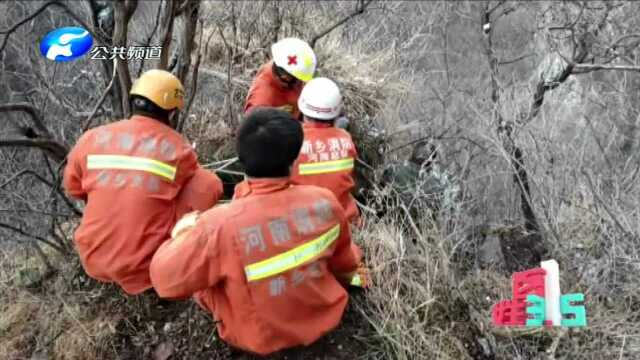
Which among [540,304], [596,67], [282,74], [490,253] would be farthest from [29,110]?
[596,67]

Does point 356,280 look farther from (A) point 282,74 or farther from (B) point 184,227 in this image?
(A) point 282,74

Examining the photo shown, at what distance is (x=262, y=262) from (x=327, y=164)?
1332 millimetres

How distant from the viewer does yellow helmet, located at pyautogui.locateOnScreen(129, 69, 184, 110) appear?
2.55 meters

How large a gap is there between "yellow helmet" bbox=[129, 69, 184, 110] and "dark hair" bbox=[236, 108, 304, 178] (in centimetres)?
85

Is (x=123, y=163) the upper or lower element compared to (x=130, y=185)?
upper

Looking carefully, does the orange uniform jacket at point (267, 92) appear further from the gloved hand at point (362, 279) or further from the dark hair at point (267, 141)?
the dark hair at point (267, 141)

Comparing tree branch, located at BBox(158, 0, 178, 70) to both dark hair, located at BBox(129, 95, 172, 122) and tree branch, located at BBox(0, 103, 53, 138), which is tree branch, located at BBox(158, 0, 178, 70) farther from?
tree branch, located at BBox(0, 103, 53, 138)

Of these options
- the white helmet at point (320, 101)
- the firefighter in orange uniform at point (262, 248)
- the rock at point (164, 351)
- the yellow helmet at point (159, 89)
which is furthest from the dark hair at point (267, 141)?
the white helmet at point (320, 101)

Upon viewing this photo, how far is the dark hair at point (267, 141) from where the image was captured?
1877 mm

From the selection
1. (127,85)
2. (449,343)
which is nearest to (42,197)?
(127,85)

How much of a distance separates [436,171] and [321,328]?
2.08 m

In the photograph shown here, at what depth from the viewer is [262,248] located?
1907 millimetres

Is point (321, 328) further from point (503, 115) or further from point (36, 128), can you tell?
point (503, 115)

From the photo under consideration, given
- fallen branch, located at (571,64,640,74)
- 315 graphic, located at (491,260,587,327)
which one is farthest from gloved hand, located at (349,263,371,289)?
fallen branch, located at (571,64,640,74)
